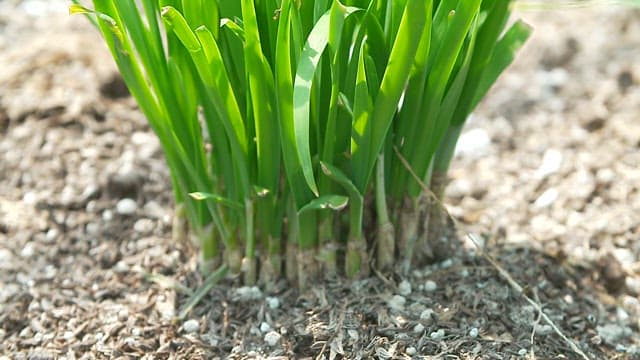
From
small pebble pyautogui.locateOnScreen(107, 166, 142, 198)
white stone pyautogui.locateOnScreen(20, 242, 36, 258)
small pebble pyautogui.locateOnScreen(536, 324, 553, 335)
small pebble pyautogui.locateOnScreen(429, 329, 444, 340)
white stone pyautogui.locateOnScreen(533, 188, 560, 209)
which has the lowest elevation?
white stone pyautogui.locateOnScreen(533, 188, 560, 209)

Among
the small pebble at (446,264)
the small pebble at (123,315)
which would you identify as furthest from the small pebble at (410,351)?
the small pebble at (123,315)

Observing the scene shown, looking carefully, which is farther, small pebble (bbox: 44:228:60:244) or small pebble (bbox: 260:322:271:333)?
small pebble (bbox: 44:228:60:244)

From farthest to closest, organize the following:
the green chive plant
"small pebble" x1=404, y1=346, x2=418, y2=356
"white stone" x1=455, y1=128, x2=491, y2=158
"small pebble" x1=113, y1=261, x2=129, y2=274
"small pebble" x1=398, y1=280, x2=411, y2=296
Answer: "white stone" x1=455, y1=128, x2=491, y2=158 → "small pebble" x1=113, y1=261, x2=129, y2=274 → "small pebble" x1=398, y1=280, x2=411, y2=296 → "small pebble" x1=404, y1=346, x2=418, y2=356 → the green chive plant

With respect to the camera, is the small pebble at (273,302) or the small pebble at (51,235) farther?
the small pebble at (51,235)

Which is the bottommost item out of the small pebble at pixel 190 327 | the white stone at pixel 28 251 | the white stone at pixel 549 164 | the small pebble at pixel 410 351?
the white stone at pixel 549 164

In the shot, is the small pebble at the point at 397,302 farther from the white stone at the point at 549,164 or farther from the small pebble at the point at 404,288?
the white stone at the point at 549,164

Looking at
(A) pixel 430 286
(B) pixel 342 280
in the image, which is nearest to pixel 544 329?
(A) pixel 430 286

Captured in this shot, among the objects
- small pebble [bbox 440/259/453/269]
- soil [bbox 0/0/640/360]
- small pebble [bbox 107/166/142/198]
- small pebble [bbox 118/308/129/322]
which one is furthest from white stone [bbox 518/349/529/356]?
small pebble [bbox 107/166/142/198]

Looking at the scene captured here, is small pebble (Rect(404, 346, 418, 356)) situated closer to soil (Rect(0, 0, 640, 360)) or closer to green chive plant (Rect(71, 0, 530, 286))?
soil (Rect(0, 0, 640, 360))
